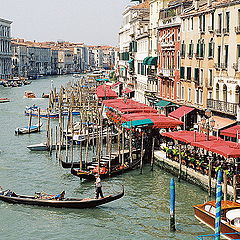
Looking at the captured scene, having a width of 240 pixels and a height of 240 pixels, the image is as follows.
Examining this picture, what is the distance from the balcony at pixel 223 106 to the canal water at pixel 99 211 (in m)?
2.85

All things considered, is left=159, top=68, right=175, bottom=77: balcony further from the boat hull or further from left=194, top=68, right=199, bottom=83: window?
the boat hull

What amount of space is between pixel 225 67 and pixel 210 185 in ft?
19.2

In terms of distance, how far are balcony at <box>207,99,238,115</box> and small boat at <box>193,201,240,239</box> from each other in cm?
605

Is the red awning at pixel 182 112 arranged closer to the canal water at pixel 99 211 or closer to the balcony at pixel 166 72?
the balcony at pixel 166 72

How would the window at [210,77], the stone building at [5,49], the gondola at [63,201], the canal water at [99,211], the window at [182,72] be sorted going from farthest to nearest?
the stone building at [5,49] → the window at [182,72] → the window at [210,77] → the gondola at [63,201] → the canal water at [99,211]

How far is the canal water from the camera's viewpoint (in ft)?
39.3

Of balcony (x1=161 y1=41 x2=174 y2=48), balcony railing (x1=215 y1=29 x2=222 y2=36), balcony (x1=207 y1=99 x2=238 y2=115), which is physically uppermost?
balcony railing (x1=215 y1=29 x2=222 y2=36)

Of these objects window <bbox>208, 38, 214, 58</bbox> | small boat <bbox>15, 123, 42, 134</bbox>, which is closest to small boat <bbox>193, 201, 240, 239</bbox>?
window <bbox>208, 38, 214, 58</bbox>

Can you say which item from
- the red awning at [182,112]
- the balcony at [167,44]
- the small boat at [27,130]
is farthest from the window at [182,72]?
the small boat at [27,130]

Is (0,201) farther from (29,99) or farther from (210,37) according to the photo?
(29,99)

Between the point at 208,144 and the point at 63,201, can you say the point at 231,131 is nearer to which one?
the point at 208,144

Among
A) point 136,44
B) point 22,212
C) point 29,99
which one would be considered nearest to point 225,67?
point 22,212

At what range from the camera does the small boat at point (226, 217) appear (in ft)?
34.3

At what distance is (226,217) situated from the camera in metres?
10.8
